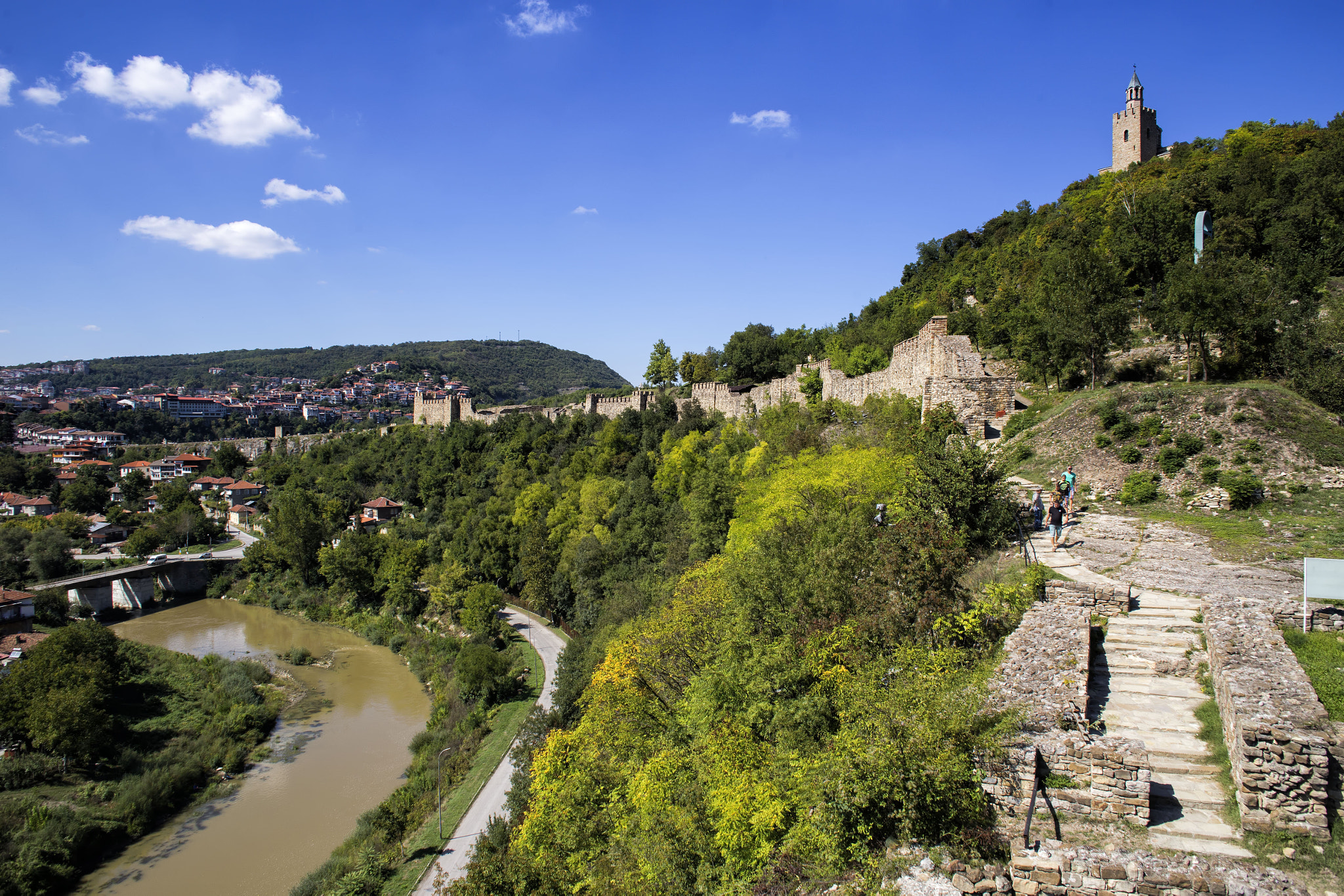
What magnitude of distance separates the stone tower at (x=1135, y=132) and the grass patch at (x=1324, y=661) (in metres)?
43.7

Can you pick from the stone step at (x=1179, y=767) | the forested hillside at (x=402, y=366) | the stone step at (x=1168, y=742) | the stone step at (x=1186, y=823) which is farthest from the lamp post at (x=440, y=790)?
the forested hillside at (x=402, y=366)

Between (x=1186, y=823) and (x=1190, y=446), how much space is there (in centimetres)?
959

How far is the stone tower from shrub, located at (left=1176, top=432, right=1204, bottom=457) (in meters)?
37.6

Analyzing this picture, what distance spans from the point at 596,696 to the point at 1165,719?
33.4 feet

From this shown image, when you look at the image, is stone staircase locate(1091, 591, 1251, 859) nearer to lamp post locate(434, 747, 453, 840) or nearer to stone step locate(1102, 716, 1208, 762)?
stone step locate(1102, 716, 1208, 762)

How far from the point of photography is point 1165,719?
20.9 feet

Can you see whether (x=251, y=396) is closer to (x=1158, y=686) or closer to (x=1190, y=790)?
(x=1158, y=686)

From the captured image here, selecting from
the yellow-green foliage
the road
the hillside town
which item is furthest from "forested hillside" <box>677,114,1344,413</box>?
the hillside town

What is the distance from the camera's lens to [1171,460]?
40.4 feet

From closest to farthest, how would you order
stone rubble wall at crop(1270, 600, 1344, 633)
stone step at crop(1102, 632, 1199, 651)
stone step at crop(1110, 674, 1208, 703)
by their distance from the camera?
stone step at crop(1110, 674, 1208, 703)
stone rubble wall at crop(1270, 600, 1344, 633)
stone step at crop(1102, 632, 1199, 651)

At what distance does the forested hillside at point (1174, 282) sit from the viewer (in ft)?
50.4

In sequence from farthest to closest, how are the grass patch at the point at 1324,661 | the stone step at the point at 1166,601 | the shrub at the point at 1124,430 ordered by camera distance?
the shrub at the point at 1124,430
the stone step at the point at 1166,601
the grass patch at the point at 1324,661

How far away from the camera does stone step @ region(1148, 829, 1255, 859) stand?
4.73m

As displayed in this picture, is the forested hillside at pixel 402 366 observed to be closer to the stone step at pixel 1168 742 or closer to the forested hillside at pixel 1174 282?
the forested hillside at pixel 1174 282
